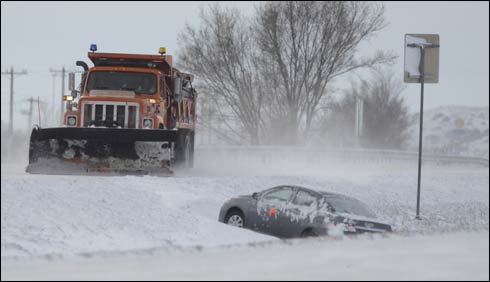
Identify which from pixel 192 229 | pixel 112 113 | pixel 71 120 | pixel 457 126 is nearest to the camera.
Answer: pixel 192 229

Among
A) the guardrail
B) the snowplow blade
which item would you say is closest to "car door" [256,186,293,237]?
the snowplow blade

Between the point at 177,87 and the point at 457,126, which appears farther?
the point at 457,126

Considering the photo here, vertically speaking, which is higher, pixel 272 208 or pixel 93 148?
pixel 93 148

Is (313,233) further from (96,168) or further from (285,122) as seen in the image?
(285,122)

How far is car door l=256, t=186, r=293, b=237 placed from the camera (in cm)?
1396

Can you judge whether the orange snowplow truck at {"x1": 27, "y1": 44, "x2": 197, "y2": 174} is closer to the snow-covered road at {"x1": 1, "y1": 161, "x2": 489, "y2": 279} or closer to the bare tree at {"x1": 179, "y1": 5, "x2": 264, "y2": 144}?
the snow-covered road at {"x1": 1, "y1": 161, "x2": 489, "y2": 279}

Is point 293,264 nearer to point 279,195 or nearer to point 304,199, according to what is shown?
point 304,199

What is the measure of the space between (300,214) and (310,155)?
16.3 meters

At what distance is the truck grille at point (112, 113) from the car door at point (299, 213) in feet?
18.3

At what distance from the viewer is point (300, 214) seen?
13.5 m

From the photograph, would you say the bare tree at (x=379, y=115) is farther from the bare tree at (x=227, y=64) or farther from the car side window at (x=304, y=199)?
the car side window at (x=304, y=199)

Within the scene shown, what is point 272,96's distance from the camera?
121ft

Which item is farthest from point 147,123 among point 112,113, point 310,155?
point 310,155

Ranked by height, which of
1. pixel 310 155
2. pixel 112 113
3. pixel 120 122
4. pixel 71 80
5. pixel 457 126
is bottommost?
pixel 310 155
